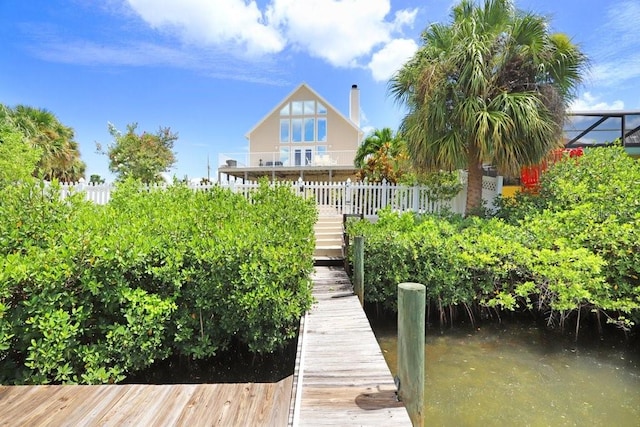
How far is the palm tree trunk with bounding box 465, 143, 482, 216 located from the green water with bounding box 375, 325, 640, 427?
3934 mm

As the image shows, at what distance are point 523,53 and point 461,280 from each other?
6241 mm

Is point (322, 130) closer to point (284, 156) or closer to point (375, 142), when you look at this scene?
A: point (284, 156)

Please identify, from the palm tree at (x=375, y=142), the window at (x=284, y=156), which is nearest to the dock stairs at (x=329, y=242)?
the palm tree at (x=375, y=142)

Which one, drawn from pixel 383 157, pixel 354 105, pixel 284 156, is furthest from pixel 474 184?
pixel 354 105

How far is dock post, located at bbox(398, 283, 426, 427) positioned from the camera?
241 centimetres

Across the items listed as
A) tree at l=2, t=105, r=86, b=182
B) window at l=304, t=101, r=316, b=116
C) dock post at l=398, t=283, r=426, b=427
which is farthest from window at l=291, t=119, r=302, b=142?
dock post at l=398, t=283, r=426, b=427

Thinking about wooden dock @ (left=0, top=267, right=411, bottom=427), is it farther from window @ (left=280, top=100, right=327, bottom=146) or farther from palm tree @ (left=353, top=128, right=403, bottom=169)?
window @ (left=280, top=100, right=327, bottom=146)

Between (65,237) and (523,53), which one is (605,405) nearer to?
(65,237)

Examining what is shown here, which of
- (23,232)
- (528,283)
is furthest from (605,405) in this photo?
(23,232)

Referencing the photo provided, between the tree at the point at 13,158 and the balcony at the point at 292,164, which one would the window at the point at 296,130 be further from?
the tree at the point at 13,158

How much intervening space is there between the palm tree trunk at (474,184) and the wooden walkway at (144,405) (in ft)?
25.7

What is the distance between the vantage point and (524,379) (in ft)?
13.8

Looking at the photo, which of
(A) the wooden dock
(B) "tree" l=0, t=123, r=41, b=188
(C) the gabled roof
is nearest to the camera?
(A) the wooden dock

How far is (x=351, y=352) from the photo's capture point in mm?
3395
